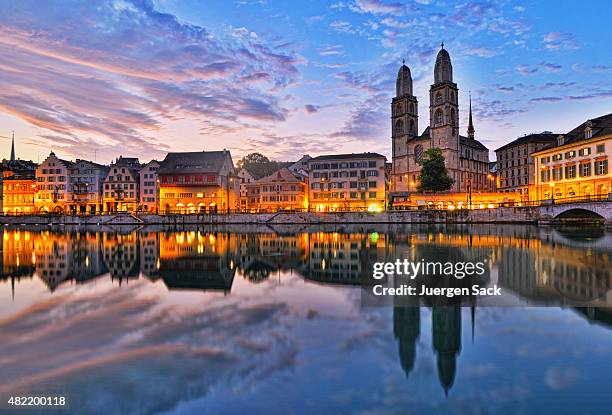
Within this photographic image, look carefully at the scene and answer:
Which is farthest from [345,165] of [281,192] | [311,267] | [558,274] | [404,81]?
[558,274]

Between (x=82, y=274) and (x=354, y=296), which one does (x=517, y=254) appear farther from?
(x=82, y=274)

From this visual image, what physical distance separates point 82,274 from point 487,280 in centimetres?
1840

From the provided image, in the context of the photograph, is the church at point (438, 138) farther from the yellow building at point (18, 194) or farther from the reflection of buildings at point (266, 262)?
the yellow building at point (18, 194)

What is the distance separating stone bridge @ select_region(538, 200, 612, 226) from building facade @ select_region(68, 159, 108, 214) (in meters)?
98.4

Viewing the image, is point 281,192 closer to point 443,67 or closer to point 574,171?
point 443,67

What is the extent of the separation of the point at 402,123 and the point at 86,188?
84.0 metres

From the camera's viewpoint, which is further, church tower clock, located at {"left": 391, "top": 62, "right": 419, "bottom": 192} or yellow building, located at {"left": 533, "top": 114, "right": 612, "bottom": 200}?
church tower clock, located at {"left": 391, "top": 62, "right": 419, "bottom": 192}

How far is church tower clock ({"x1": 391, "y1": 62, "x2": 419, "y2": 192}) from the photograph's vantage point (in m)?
101

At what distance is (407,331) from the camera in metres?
9.08

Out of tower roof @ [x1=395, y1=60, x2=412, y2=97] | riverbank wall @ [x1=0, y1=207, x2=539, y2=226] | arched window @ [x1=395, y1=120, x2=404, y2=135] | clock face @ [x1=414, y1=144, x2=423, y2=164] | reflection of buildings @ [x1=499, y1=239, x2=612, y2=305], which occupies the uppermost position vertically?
A: tower roof @ [x1=395, y1=60, x2=412, y2=97]

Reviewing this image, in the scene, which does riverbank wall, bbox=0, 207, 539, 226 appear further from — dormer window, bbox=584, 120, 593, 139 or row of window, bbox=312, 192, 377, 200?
dormer window, bbox=584, 120, 593, 139

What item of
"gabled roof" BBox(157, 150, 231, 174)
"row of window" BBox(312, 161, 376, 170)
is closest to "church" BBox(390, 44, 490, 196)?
"row of window" BBox(312, 161, 376, 170)

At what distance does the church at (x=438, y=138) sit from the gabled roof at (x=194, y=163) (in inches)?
1742

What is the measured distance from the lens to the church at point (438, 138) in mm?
93312
